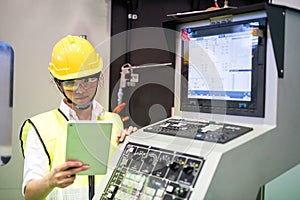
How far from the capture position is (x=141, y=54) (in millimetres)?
2670

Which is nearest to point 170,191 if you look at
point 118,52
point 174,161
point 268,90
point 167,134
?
point 174,161

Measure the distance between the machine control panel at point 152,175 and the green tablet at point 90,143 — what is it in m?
0.07

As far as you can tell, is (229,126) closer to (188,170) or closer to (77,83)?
(188,170)

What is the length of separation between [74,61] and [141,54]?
119 cm

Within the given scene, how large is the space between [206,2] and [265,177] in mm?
1959

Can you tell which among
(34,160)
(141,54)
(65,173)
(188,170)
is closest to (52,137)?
(34,160)

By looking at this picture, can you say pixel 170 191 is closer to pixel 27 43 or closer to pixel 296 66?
pixel 296 66

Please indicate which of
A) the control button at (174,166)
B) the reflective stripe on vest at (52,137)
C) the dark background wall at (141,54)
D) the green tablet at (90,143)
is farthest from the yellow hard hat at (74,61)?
the dark background wall at (141,54)

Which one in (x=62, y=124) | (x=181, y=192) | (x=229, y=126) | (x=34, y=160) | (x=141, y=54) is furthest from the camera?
(x=141, y=54)

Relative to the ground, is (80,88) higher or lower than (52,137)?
higher

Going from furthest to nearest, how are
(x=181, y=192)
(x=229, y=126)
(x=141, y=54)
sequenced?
(x=141, y=54) < (x=229, y=126) < (x=181, y=192)

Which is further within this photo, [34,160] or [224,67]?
[34,160]

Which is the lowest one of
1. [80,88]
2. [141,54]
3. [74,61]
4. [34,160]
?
[34,160]

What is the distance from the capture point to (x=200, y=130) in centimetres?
110
